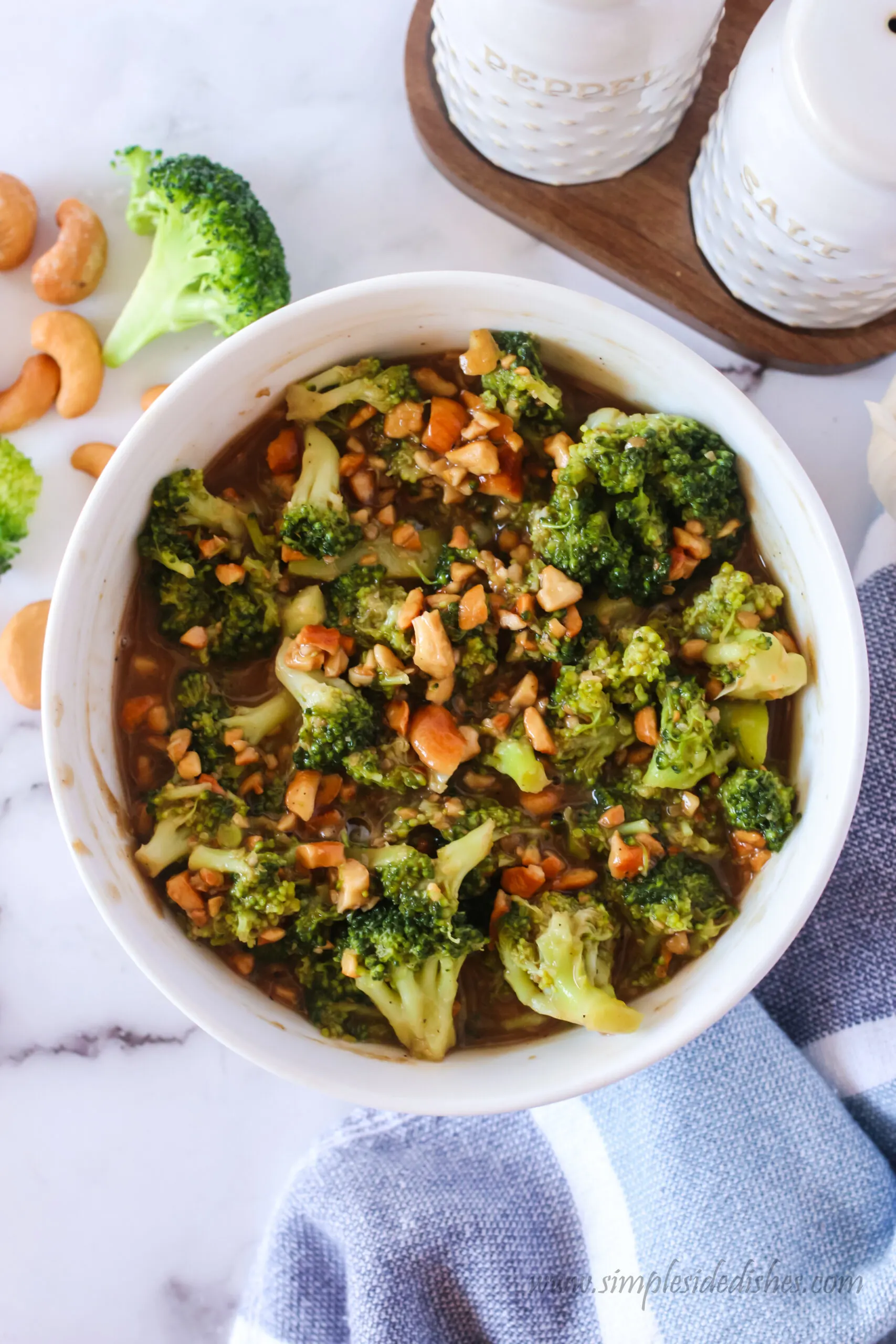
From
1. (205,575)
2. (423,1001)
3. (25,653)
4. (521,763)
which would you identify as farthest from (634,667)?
(25,653)

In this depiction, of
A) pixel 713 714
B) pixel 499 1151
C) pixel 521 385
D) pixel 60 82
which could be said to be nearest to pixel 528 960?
pixel 713 714

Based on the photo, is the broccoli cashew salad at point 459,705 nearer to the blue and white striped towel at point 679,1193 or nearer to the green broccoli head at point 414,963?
the green broccoli head at point 414,963

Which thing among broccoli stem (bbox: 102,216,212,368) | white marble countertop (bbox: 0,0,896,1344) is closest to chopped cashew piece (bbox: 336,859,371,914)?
white marble countertop (bbox: 0,0,896,1344)

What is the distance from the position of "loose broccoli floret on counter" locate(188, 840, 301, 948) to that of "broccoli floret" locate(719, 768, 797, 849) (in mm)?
890

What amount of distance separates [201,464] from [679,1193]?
6.63 ft

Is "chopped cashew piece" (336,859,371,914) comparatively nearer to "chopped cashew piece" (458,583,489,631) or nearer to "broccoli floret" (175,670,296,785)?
"broccoli floret" (175,670,296,785)

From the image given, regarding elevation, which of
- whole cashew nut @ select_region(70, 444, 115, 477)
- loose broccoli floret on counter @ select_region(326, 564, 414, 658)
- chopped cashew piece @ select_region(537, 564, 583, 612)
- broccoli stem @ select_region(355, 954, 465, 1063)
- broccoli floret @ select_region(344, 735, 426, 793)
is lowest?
broccoli stem @ select_region(355, 954, 465, 1063)

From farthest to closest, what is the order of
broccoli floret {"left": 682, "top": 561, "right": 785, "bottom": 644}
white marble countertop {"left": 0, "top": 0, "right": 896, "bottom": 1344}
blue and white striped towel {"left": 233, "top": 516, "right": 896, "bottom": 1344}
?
white marble countertop {"left": 0, "top": 0, "right": 896, "bottom": 1344} → blue and white striped towel {"left": 233, "top": 516, "right": 896, "bottom": 1344} → broccoli floret {"left": 682, "top": 561, "right": 785, "bottom": 644}

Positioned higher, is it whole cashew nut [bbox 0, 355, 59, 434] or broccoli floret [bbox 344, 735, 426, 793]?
whole cashew nut [bbox 0, 355, 59, 434]

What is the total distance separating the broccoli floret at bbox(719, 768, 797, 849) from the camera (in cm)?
211

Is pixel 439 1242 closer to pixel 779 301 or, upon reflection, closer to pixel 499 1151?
pixel 499 1151

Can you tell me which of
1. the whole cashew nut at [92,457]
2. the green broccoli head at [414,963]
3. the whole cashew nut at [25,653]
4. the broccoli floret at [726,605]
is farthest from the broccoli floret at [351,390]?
the green broccoli head at [414,963]

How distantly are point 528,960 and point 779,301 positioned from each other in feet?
5.21

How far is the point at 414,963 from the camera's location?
2059 millimetres
